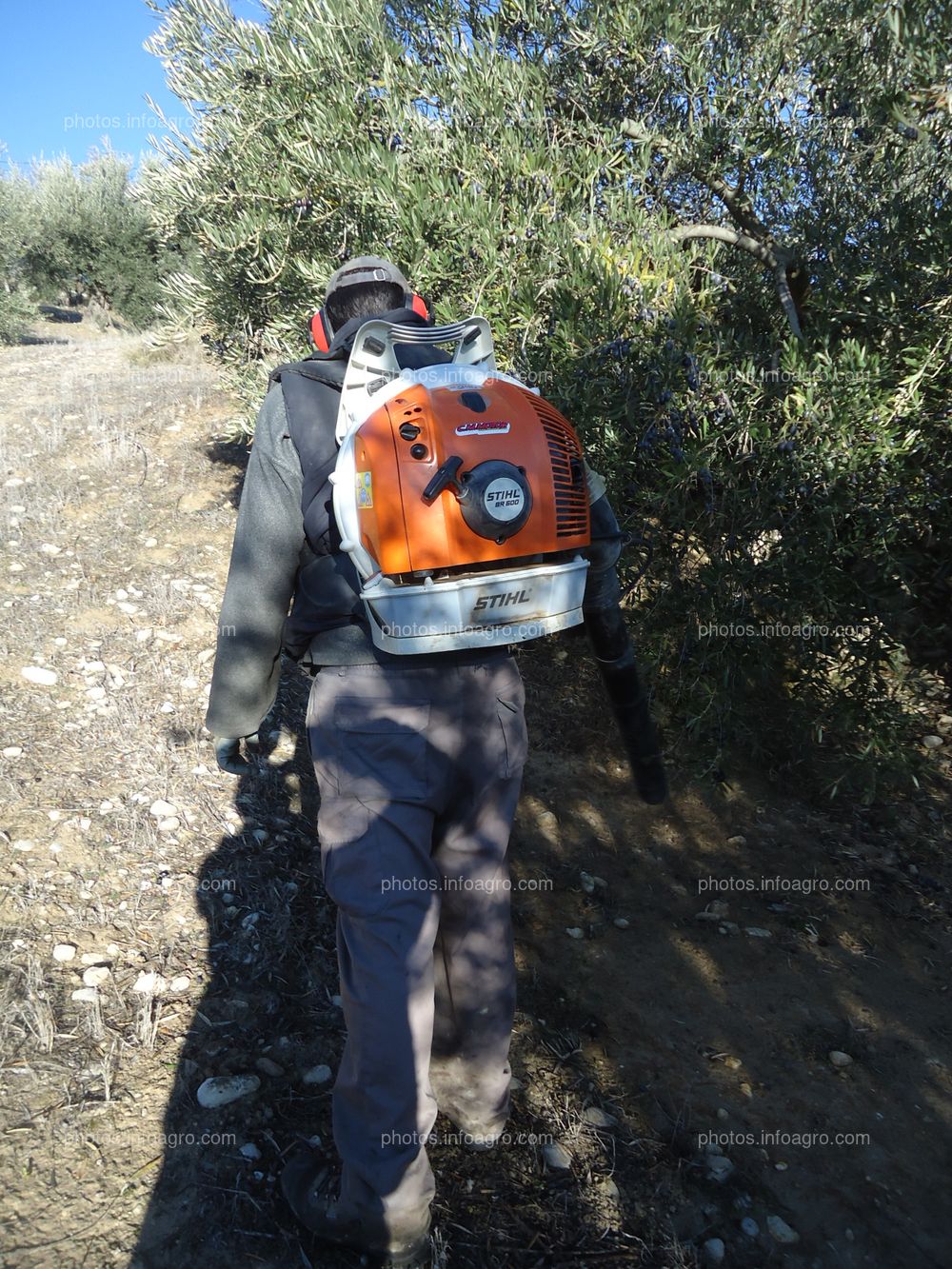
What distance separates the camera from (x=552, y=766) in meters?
4.89

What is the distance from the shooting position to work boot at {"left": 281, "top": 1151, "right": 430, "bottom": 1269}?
2.12 metres

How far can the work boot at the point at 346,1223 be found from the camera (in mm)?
2117

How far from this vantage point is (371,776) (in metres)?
2.08

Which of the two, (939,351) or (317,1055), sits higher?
(939,351)

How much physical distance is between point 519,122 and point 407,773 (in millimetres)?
3783

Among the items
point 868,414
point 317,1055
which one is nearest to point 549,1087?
point 317,1055

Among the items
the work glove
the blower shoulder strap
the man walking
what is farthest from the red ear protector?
the work glove

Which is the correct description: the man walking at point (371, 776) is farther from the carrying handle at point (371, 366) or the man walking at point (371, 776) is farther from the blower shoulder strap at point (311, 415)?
the carrying handle at point (371, 366)

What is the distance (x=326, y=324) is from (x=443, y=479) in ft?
3.12

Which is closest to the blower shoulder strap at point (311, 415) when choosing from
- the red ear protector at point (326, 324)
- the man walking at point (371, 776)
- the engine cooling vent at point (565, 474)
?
the man walking at point (371, 776)

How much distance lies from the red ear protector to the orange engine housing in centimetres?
54

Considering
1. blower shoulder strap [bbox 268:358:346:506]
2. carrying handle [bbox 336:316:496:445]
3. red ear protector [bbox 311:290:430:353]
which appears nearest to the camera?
carrying handle [bbox 336:316:496:445]

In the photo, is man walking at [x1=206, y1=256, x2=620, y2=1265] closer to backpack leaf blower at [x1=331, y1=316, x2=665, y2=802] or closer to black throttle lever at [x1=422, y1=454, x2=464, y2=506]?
backpack leaf blower at [x1=331, y1=316, x2=665, y2=802]

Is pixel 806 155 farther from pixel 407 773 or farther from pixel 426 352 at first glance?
pixel 407 773
